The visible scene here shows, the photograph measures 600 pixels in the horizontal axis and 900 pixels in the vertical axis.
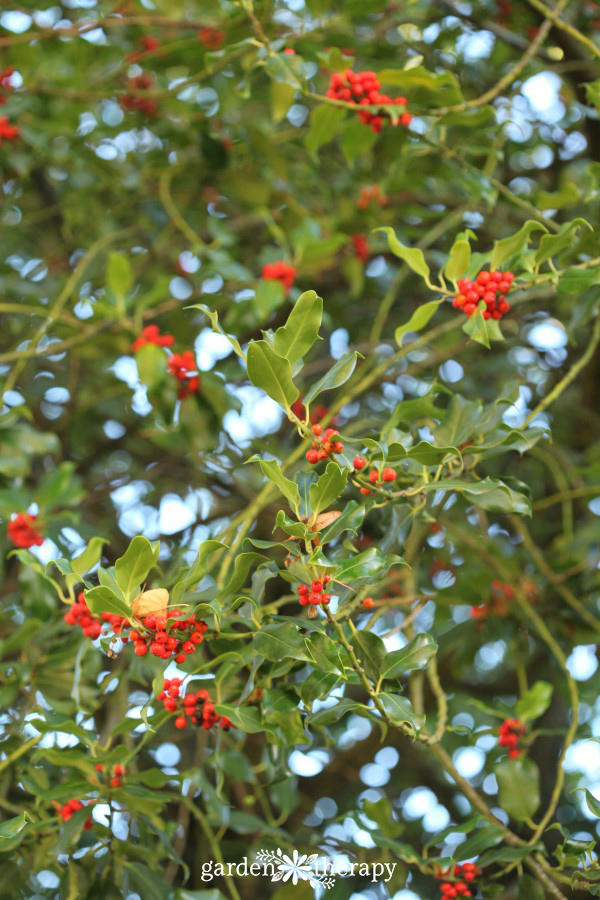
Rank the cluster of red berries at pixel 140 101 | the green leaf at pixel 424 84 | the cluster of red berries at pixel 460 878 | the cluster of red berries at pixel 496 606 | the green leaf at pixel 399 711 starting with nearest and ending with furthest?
1. the green leaf at pixel 399 711
2. the cluster of red berries at pixel 460 878
3. the green leaf at pixel 424 84
4. the cluster of red berries at pixel 496 606
5. the cluster of red berries at pixel 140 101

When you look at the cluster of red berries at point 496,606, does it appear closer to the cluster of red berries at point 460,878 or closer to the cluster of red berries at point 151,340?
the cluster of red berries at point 460,878

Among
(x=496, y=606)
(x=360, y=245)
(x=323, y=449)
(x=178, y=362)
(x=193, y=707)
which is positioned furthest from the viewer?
(x=360, y=245)

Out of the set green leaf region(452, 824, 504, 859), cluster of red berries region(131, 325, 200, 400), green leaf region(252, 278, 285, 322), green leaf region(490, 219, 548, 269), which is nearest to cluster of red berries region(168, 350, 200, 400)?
cluster of red berries region(131, 325, 200, 400)

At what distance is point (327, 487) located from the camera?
3.37 ft

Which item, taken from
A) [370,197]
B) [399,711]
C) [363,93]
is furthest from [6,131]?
[399,711]

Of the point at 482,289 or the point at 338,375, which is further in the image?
the point at 482,289

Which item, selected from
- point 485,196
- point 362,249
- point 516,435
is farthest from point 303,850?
point 362,249

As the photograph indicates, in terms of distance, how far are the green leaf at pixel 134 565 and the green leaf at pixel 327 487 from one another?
0.17 metres

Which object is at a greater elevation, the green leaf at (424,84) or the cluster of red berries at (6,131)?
the green leaf at (424,84)

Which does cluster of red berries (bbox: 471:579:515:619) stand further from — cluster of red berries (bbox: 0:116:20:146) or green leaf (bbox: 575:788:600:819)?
cluster of red berries (bbox: 0:116:20:146)

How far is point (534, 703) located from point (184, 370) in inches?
30.8

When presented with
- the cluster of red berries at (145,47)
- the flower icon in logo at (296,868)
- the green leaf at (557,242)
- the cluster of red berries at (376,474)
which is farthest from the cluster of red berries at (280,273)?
the flower icon in logo at (296,868)

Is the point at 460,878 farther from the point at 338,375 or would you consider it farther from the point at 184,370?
the point at 184,370

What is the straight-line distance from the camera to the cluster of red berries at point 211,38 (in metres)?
1.95
